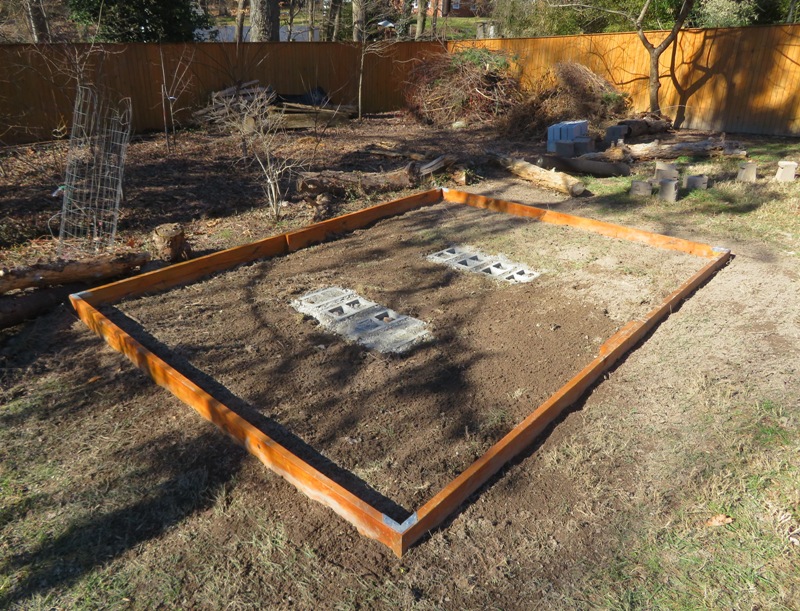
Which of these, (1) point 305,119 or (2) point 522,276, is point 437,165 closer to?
(2) point 522,276

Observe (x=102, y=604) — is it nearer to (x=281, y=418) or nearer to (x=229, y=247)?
(x=281, y=418)

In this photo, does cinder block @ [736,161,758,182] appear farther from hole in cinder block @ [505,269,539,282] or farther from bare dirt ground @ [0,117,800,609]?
hole in cinder block @ [505,269,539,282]

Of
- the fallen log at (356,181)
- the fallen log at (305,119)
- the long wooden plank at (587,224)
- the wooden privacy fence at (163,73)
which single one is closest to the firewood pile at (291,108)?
the fallen log at (305,119)

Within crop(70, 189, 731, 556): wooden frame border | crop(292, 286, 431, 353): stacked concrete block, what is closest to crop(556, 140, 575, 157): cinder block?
crop(70, 189, 731, 556): wooden frame border

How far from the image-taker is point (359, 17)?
568 inches

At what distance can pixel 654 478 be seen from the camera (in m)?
2.66

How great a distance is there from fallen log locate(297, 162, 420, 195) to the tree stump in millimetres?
2167

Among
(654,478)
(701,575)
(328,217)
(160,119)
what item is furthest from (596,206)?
(160,119)

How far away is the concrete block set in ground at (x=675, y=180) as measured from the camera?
7.03 metres

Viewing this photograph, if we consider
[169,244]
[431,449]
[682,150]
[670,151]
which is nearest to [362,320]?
[431,449]

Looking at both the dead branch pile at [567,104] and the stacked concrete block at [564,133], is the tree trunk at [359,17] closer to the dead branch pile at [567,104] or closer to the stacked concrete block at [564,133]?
the dead branch pile at [567,104]

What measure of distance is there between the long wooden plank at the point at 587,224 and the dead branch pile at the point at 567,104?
5432 mm

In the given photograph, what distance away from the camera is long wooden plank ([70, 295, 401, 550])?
234 centimetres

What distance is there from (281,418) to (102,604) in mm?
1227
